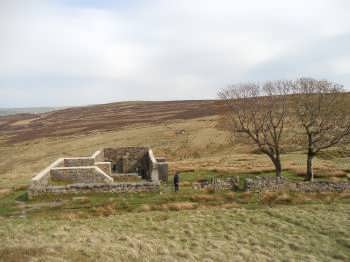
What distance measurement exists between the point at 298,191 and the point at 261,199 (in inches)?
116

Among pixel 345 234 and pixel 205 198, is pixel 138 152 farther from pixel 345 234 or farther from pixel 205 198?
pixel 345 234

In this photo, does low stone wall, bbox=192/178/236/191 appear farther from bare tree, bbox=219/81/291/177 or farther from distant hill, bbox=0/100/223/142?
distant hill, bbox=0/100/223/142

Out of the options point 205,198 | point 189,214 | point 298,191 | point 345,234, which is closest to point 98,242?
point 189,214

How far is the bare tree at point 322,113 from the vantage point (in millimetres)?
26719

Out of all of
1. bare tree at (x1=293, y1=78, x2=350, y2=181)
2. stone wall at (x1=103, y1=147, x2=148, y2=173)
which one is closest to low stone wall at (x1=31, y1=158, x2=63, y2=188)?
stone wall at (x1=103, y1=147, x2=148, y2=173)

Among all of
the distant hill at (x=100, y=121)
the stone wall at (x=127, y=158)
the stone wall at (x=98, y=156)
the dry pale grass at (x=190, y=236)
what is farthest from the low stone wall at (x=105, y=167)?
the distant hill at (x=100, y=121)

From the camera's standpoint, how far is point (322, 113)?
90.2 feet

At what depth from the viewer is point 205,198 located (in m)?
20.8

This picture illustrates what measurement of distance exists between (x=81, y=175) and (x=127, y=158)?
1028cm

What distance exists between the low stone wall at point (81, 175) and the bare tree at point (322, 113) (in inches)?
585

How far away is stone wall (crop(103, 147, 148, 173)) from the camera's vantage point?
34.8 metres

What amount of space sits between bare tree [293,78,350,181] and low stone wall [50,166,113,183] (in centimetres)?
1485

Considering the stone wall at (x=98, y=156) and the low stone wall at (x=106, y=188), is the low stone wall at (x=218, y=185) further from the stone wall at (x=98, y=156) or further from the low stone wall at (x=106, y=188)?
the stone wall at (x=98, y=156)

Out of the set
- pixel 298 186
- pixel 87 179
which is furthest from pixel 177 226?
pixel 87 179
